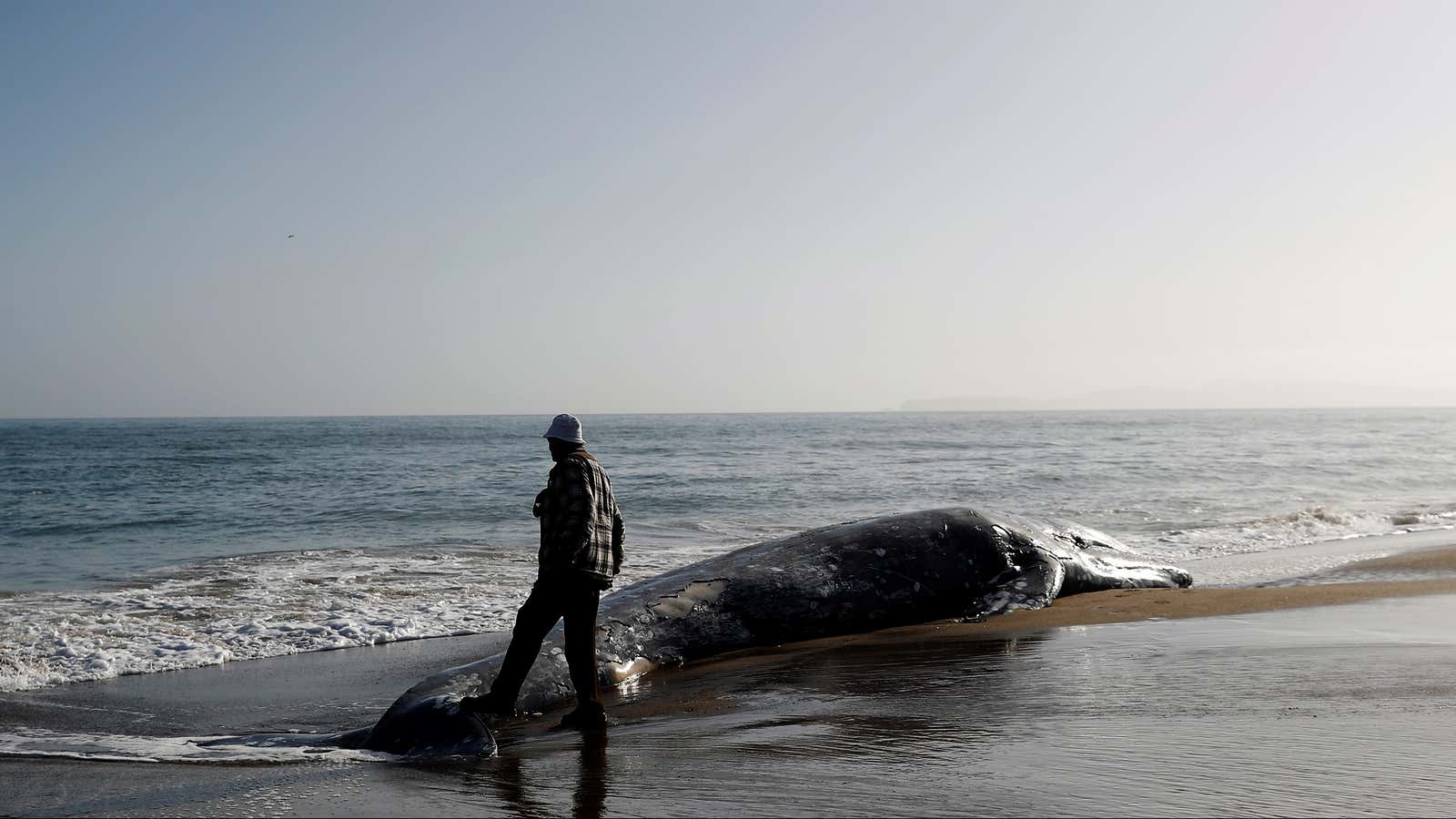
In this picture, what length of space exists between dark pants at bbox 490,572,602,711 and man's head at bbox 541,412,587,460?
2.28 ft

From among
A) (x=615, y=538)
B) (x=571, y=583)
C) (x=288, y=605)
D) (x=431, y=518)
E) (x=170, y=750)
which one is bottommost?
(x=431, y=518)

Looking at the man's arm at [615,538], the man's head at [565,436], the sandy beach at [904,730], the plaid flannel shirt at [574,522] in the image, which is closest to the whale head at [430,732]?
the sandy beach at [904,730]

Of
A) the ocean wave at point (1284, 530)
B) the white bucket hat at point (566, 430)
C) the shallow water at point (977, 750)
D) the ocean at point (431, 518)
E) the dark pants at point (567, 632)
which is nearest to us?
the shallow water at point (977, 750)

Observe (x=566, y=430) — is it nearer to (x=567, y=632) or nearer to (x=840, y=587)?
(x=567, y=632)

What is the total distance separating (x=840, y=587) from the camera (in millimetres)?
8234

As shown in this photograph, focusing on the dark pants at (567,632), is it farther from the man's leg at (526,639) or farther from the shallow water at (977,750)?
the shallow water at (977,750)

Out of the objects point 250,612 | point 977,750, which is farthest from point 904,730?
point 250,612

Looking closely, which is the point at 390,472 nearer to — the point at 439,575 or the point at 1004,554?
the point at 439,575

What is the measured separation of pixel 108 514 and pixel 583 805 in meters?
21.4

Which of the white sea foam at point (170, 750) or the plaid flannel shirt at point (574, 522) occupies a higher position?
the plaid flannel shirt at point (574, 522)

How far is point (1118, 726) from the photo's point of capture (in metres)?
4.30

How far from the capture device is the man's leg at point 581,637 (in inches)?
212

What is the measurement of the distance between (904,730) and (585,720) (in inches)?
67.2

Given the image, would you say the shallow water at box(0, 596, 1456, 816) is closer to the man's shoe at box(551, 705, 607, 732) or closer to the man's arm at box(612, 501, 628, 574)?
the man's shoe at box(551, 705, 607, 732)
